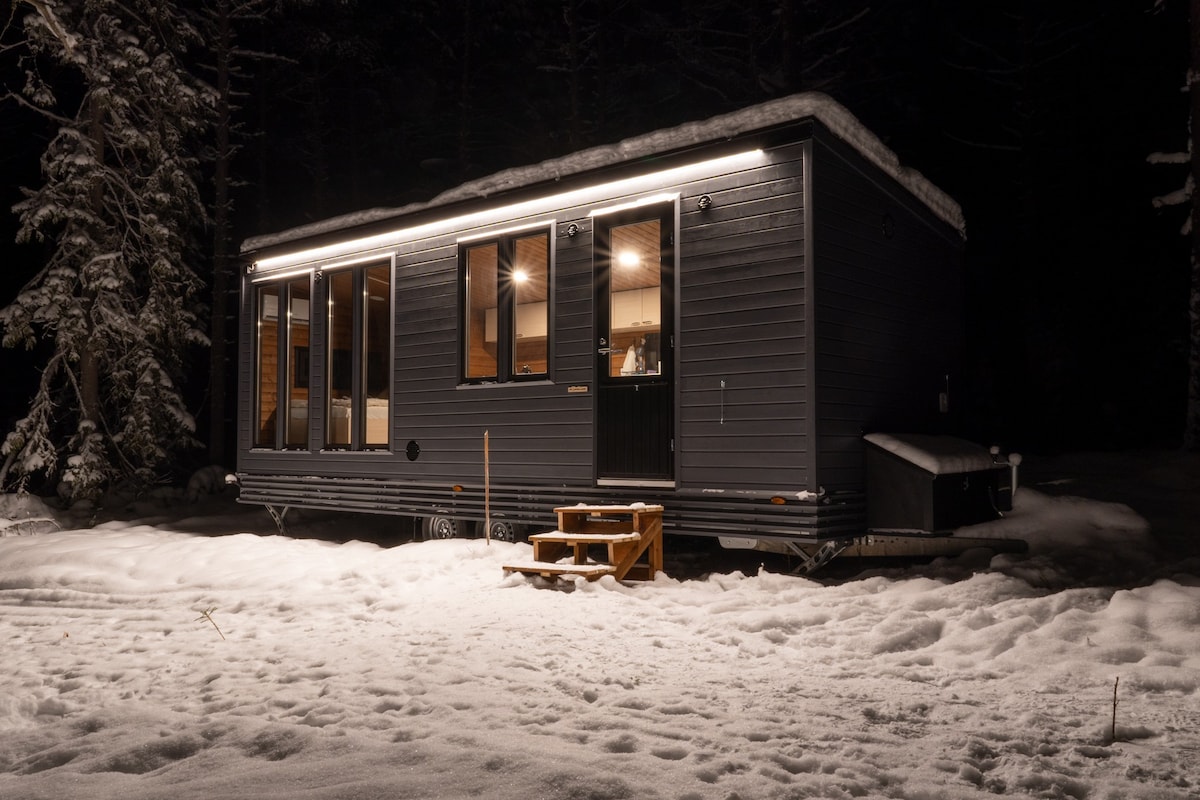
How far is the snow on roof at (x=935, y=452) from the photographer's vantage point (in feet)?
19.9

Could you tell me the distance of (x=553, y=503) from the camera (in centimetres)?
736

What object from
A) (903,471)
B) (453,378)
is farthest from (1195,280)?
(453,378)

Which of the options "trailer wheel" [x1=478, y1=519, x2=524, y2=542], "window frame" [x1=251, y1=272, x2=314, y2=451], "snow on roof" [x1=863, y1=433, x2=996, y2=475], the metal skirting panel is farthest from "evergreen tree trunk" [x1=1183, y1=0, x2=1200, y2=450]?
"window frame" [x1=251, y1=272, x2=314, y2=451]

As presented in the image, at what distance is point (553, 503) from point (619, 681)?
11.7 ft

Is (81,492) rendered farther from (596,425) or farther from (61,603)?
(596,425)

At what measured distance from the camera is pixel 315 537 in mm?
10039

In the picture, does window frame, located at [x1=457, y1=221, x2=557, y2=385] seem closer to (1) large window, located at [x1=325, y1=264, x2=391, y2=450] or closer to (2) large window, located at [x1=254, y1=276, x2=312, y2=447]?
(1) large window, located at [x1=325, y1=264, x2=391, y2=450]

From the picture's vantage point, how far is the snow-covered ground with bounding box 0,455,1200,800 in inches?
107

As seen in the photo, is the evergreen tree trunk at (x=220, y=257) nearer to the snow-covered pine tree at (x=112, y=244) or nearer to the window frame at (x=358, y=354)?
the snow-covered pine tree at (x=112, y=244)

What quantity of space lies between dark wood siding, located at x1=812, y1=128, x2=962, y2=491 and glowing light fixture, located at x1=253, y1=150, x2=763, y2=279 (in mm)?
865

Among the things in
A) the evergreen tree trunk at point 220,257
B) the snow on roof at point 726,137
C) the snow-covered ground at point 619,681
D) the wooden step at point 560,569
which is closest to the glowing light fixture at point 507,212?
the snow on roof at point 726,137

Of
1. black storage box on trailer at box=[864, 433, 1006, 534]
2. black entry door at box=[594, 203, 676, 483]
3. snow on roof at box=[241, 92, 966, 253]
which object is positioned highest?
snow on roof at box=[241, 92, 966, 253]

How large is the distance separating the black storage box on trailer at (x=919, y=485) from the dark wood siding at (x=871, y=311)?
16cm

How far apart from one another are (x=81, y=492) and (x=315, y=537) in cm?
482
